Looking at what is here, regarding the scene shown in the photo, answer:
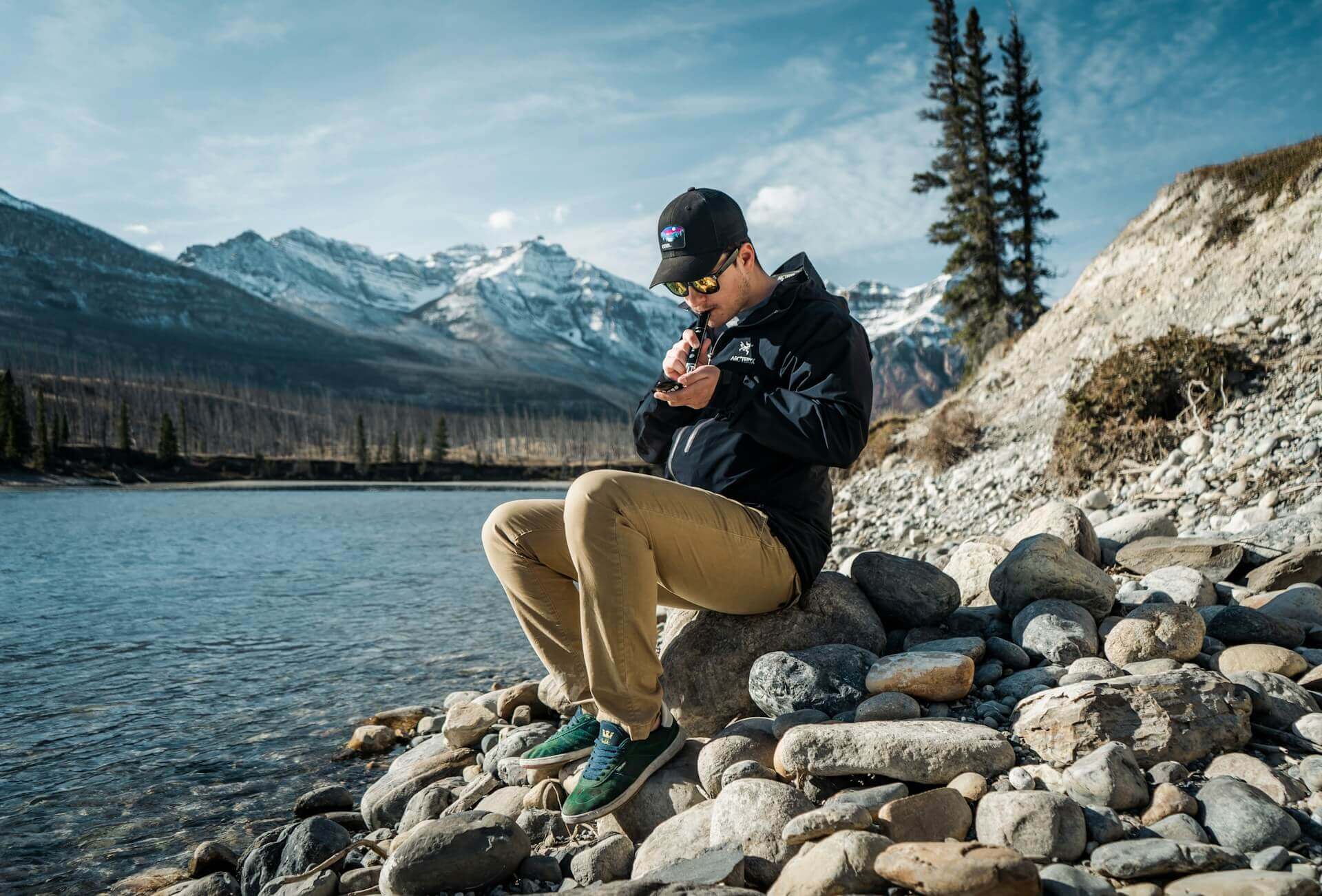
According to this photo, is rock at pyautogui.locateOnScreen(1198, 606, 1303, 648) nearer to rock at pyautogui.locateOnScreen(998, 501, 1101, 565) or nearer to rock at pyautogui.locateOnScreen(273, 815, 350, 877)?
rock at pyautogui.locateOnScreen(998, 501, 1101, 565)

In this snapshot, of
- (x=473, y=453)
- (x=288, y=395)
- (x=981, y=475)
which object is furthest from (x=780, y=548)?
(x=288, y=395)

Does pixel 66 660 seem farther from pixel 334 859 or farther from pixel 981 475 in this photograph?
pixel 981 475

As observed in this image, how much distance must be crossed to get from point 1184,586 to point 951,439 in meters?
12.4

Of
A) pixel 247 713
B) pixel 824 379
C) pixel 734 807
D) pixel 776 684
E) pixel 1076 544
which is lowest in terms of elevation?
pixel 247 713

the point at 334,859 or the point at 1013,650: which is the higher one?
the point at 1013,650

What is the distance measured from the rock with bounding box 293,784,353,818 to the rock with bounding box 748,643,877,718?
9.53 feet

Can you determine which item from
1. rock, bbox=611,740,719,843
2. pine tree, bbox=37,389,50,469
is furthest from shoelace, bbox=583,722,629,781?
pine tree, bbox=37,389,50,469

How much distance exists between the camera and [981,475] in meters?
14.9

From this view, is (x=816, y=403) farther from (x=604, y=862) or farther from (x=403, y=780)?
(x=403, y=780)

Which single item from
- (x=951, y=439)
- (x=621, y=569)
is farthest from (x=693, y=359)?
(x=951, y=439)

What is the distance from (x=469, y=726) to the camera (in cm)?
575

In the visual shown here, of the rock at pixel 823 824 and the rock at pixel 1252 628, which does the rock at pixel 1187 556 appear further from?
the rock at pixel 823 824

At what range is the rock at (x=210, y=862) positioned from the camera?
4512mm

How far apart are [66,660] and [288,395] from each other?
599ft
